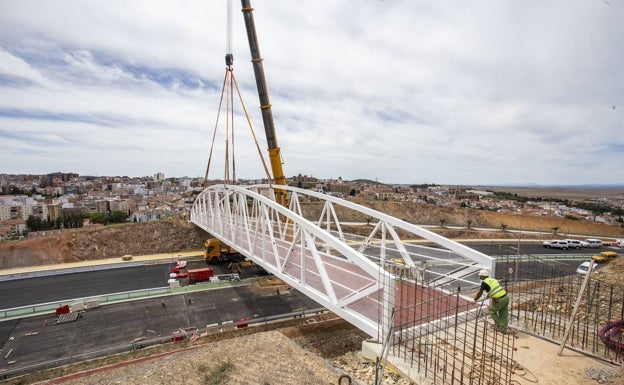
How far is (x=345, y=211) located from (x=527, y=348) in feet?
173

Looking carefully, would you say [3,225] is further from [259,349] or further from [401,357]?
[401,357]

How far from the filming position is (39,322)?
1648cm

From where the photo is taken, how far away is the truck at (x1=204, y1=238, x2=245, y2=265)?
1028 inches

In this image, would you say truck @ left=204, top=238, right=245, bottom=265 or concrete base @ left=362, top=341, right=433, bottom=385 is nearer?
concrete base @ left=362, top=341, right=433, bottom=385

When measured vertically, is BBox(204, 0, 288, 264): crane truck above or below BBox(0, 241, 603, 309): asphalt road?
above

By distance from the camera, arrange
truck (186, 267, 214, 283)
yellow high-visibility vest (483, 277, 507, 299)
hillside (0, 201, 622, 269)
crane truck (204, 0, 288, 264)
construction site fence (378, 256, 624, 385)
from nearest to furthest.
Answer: construction site fence (378, 256, 624, 385) < yellow high-visibility vest (483, 277, 507, 299) < crane truck (204, 0, 288, 264) < truck (186, 267, 214, 283) < hillside (0, 201, 622, 269)

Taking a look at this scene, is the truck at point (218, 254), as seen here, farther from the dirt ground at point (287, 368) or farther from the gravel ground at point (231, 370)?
the gravel ground at point (231, 370)

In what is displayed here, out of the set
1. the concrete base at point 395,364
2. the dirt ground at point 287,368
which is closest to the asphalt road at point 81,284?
the dirt ground at point 287,368

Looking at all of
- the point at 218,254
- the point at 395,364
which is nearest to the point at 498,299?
the point at 395,364

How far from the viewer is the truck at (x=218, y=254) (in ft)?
85.7

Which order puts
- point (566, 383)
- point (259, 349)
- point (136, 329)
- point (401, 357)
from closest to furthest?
point (566, 383)
point (401, 357)
point (259, 349)
point (136, 329)

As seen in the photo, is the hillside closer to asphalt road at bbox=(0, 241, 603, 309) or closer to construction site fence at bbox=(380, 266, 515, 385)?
asphalt road at bbox=(0, 241, 603, 309)

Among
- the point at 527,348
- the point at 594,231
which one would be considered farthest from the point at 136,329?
the point at 594,231

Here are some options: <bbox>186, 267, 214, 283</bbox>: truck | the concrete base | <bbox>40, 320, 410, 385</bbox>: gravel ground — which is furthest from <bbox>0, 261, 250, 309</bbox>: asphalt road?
the concrete base
